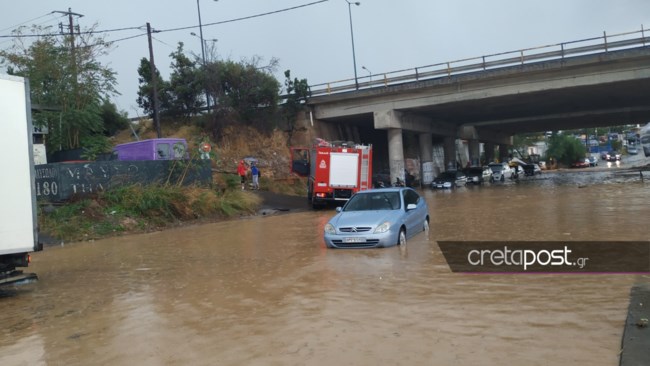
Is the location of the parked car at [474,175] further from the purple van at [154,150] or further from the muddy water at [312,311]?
the muddy water at [312,311]

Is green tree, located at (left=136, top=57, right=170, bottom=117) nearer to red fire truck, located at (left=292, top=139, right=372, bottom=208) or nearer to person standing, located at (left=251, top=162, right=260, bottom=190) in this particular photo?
person standing, located at (left=251, top=162, right=260, bottom=190)

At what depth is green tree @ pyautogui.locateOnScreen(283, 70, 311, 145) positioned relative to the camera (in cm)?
4091

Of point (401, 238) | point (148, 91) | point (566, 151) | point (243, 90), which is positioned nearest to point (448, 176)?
point (243, 90)

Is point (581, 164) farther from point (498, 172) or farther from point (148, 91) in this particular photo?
point (148, 91)

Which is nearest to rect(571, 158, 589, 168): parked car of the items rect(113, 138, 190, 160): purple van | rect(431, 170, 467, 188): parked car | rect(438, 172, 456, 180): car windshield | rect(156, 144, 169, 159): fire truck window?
rect(431, 170, 467, 188): parked car

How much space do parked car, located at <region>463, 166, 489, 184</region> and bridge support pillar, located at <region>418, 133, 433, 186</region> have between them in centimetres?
293

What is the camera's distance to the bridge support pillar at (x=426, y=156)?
153ft

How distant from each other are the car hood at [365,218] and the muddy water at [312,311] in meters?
0.65

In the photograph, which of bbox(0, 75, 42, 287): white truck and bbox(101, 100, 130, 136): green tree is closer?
bbox(0, 75, 42, 287): white truck

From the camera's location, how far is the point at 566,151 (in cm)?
9094

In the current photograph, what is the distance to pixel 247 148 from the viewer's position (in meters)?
37.8
